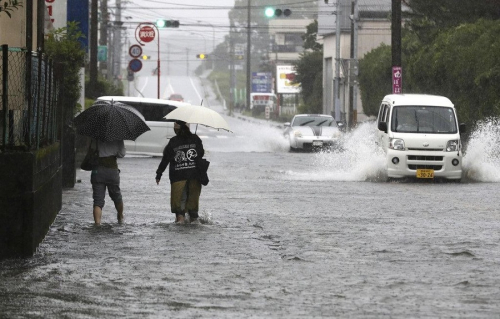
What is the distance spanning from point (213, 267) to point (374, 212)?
22.2ft

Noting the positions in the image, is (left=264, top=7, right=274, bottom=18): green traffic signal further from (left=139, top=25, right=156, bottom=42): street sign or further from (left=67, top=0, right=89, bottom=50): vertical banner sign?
(left=67, top=0, right=89, bottom=50): vertical banner sign

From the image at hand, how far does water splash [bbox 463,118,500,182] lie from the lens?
27.7 metres

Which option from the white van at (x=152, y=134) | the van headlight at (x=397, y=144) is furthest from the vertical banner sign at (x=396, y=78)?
the van headlight at (x=397, y=144)

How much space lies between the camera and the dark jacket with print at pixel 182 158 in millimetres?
16688

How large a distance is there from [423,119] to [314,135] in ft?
51.3

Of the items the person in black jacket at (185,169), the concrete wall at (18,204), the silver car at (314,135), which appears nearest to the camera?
the concrete wall at (18,204)

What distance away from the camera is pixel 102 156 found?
16.5 m

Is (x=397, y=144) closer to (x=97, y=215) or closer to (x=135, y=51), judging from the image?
(x=97, y=215)

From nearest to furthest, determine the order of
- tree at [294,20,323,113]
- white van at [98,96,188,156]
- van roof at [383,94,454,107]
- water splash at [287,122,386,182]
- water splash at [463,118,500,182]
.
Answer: water splash at [287,122,386,182] < van roof at [383,94,454,107] < water splash at [463,118,500,182] < white van at [98,96,188,156] < tree at [294,20,323,113]

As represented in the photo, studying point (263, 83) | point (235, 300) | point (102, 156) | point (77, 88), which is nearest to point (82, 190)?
point (77, 88)

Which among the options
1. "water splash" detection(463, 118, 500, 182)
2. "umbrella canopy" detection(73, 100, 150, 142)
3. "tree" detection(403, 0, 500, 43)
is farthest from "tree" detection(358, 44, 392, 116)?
"umbrella canopy" detection(73, 100, 150, 142)

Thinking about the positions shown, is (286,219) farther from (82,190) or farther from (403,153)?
Result: (403,153)

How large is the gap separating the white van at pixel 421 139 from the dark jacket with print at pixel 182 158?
10.5 meters

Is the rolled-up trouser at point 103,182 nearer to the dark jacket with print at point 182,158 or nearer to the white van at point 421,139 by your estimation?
the dark jacket with print at point 182,158
